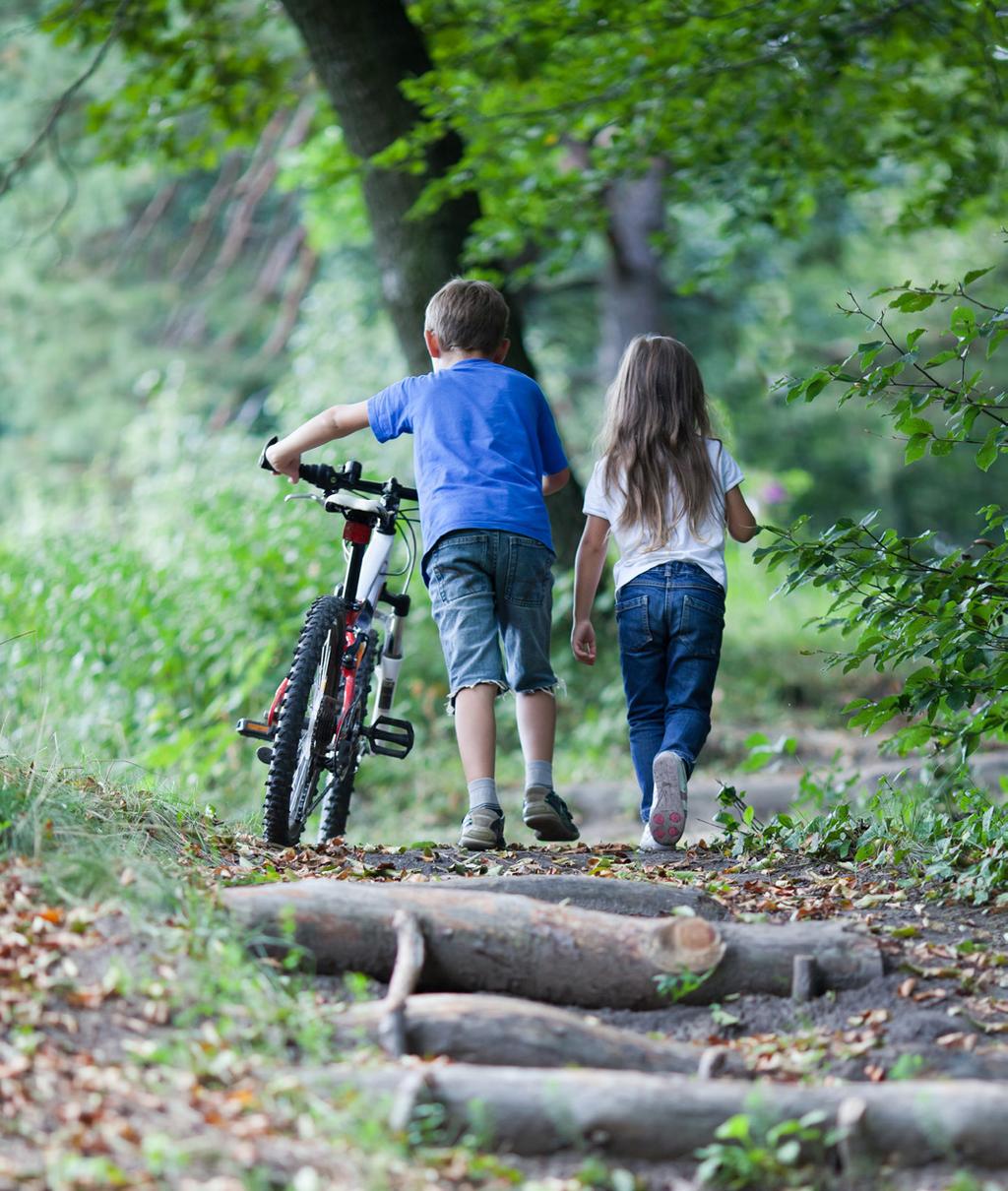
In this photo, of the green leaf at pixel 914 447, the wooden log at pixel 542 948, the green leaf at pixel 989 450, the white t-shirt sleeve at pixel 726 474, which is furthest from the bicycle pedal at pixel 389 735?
the green leaf at pixel 989 450

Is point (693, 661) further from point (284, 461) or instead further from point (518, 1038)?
point (518, 1038)

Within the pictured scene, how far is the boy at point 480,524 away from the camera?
15.3ft

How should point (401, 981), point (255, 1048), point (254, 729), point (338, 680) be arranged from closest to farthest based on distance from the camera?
point (255, 1048) → point (401, 981) → point (254, 729) → point (338, 680)

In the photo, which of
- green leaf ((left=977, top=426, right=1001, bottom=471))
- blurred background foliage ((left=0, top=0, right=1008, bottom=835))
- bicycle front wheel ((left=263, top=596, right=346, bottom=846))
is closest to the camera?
green leaf ((left=977, top=426, right=1001, bottom=471))

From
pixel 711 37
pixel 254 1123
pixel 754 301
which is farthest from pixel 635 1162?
pixel 754 301

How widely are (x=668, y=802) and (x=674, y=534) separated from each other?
917 mm

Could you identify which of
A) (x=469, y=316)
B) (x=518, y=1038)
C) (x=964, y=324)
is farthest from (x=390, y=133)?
(x=518, y=1038)

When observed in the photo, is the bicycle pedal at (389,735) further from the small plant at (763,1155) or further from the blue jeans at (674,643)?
the small plant at (763,1155)

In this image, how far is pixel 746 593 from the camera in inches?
509

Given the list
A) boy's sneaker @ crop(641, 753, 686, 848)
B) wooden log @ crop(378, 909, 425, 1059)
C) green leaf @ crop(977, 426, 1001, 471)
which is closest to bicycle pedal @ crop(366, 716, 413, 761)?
boy's sneaker @ crop(641, 753, 686, 848)

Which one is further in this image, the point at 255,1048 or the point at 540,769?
the point at 540,769

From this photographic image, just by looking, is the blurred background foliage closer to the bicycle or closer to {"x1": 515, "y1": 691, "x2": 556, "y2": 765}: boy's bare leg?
the bicycle

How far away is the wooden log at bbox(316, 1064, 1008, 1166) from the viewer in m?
2.41

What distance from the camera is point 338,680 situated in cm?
464
